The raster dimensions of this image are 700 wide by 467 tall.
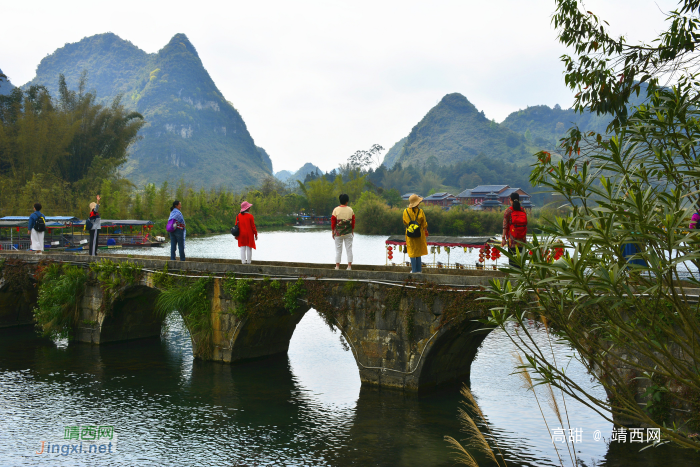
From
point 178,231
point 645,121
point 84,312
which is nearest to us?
point 645,121

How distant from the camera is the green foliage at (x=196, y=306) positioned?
12028 millimetres

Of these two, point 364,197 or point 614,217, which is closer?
point 614,217

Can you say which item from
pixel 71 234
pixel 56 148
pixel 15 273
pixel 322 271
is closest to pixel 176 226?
pixel 322 271

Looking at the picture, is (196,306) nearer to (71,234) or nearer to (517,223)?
(517,223)

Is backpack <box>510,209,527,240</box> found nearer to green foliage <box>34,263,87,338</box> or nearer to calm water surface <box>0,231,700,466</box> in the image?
calm water surface <box>0,231,700,466</box>

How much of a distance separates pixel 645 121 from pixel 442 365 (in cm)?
748

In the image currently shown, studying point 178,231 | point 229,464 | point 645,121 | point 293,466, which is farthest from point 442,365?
point 645,121

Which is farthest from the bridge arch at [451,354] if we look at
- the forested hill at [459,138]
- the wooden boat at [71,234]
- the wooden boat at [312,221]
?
the forested hill at [459,138]

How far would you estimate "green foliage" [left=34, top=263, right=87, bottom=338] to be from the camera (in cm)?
1409

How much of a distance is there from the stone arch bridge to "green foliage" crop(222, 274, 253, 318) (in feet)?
0.07

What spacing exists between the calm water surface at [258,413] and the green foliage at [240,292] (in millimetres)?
1512

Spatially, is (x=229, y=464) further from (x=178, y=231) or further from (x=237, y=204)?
(x=237, y=204)

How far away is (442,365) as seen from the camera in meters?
10.4

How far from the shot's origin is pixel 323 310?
10516 mm
